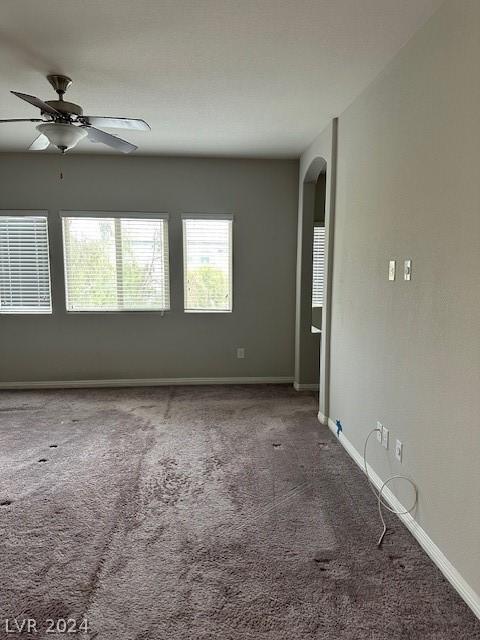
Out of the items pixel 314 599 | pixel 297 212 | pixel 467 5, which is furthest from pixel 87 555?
pixel 297 212

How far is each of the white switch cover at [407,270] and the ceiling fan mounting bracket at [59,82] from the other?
239 cm

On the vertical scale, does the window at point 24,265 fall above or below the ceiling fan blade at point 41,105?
below

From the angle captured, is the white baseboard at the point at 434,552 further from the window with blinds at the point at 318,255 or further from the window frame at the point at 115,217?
the window frame at the point at 115,217

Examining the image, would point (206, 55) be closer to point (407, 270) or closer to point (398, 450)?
point (407, 270)

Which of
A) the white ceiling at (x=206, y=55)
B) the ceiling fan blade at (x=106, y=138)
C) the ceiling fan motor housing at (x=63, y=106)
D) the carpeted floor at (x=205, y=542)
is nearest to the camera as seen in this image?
the carpeted floor at (x=205, y=542)

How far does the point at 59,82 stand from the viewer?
8.93ft

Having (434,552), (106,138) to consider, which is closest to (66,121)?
(106,138)

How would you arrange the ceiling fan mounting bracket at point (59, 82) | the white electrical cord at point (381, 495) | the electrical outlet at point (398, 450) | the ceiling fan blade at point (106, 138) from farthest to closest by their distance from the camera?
the ceiling fan blade at point (106, 138), the ceiling fan mounting bracket at point (59, 82), the electrical outlet at point (398, 450), the white electrical cord at point (381, 495)

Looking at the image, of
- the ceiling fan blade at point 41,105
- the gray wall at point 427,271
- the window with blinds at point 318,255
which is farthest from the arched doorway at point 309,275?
the ceiling fan blade at point 41,105

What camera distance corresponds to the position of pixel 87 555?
6.72 feet

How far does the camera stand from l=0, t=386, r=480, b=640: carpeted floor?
5.55ft

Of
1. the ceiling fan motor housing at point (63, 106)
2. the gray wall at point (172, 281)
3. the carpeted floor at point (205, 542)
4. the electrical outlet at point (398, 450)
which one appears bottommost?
the carpeted floor at point (205, 542)

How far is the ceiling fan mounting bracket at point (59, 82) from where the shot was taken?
2.68 m

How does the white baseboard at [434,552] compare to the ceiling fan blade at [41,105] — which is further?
the ceiling fan blade at [41,105]
